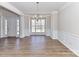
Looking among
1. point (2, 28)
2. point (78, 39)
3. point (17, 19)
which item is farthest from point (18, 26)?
point (78, 39)

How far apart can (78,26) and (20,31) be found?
10202 mm

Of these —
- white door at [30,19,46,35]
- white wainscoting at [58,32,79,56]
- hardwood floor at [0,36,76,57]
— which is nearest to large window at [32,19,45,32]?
white door at [30,19,46,35]

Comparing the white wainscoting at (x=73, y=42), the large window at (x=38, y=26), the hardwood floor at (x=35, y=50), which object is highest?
the large window at (x=38, y=26)

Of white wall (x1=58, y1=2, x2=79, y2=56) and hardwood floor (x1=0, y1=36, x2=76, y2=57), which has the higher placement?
white wall (x1=58, y1=2, x2=79, y2=56)

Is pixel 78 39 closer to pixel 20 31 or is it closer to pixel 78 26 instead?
pixel 78 26

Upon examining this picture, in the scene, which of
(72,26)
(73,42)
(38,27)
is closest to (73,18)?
(72,26)

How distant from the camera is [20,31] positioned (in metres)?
16.1

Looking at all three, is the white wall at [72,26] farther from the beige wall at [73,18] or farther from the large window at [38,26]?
the large window at [38,26]

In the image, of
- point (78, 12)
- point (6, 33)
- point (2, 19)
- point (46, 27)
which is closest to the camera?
point (78, 12)

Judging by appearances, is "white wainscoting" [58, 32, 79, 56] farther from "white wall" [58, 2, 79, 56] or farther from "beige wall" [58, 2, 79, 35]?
"beige wall" [58, 2, 79, 35]

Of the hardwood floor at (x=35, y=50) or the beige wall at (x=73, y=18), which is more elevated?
the beige wall at (x=73, y=18)

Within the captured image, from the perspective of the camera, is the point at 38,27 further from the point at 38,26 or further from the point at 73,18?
the point at 73,18

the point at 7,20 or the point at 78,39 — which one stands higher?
the point at 7,20

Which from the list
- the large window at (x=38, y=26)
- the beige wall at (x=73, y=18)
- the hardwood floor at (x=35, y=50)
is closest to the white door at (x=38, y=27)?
the large window at (x=38, y=26)
